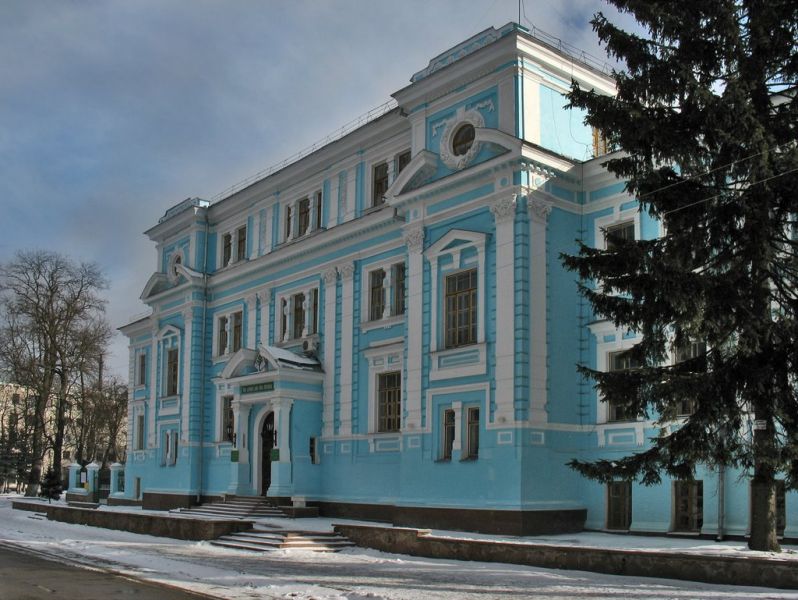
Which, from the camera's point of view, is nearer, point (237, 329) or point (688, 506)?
point (688, 506)

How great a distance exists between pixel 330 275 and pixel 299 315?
8.18 ft

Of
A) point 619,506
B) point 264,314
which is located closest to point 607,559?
point 619,506

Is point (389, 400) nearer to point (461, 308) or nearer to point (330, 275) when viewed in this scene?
point (461, 308)

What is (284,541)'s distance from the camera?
20.7 m

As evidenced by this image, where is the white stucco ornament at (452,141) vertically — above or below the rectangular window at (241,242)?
above

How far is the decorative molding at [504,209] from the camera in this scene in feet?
74.4

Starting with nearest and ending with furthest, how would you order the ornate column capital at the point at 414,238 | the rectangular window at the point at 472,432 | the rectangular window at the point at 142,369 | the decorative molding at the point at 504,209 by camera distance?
the decorative molding at the point at 504,209 → the rectangular window at the point at 472,432 → the ornate column capital at the point at 414,238 → the rectangular window at the point at 142,369

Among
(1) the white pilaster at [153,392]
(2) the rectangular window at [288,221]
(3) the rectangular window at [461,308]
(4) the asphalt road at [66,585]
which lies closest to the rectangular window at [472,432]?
(3) the rectangular window at [461,308]

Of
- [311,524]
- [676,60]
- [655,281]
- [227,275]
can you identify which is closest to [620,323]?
[655,281]

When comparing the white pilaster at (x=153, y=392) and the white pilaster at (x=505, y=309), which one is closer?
the white pilaster at (x=505, y=309)

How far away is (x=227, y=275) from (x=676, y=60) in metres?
23.1

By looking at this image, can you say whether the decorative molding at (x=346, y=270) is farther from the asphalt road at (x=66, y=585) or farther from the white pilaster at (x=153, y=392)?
the asphalt road at (x=66, y=585)

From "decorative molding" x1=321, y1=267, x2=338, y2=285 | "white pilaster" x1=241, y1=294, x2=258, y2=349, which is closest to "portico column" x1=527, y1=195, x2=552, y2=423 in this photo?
"decorative molding" x1=321, y1=267, x2=338, y2=285

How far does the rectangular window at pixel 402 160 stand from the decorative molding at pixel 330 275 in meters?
4.08
